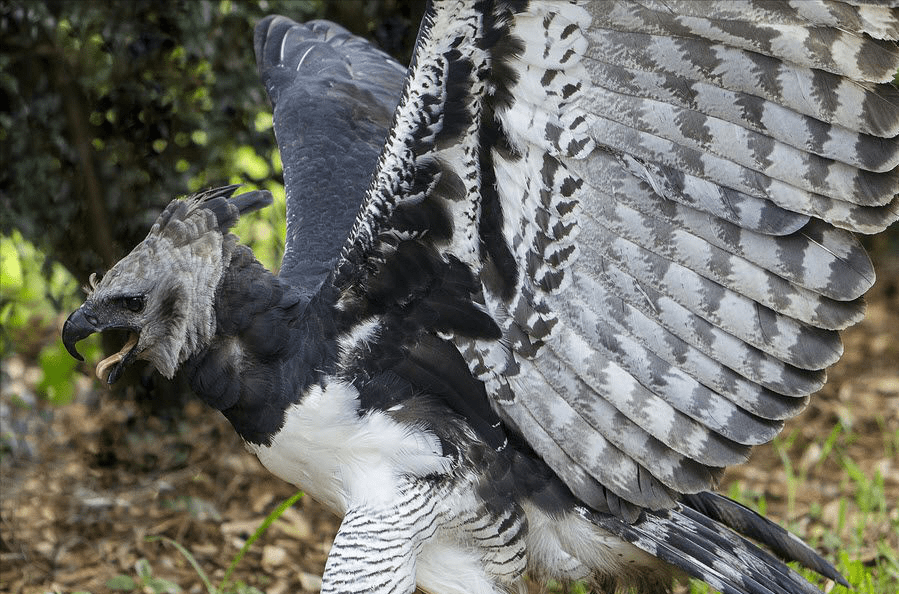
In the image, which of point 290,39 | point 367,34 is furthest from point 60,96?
point 367,34

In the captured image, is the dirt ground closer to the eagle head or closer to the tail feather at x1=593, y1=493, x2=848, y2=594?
the tail feather at x1=593, y1=493, x2=848, y2=594

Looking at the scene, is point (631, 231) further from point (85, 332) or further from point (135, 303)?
point (85, 332)

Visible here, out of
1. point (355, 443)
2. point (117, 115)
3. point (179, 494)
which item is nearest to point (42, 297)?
point (117, 115)

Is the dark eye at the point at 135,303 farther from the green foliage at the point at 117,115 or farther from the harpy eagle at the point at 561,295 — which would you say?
the green foliage at the point at 117,115

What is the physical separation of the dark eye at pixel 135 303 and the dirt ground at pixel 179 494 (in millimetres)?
1454

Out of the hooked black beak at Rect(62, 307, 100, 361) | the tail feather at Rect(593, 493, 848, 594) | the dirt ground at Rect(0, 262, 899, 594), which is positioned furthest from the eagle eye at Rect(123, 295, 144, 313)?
the tail feather at Rect(593, 493, 848, 594)

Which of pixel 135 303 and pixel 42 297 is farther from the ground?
pixel 135 303

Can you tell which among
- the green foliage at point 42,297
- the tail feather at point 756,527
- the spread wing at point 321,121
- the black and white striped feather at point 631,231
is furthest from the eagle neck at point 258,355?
the green foliage at point 42,297

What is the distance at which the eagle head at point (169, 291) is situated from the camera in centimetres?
351

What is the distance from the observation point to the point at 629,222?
120 inches

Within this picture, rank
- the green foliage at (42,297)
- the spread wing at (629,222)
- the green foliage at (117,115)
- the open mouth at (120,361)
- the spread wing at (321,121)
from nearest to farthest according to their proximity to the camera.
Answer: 1. the spread wing at (629,222)
2. the open mouth at (120,361)
3. the spread wing at (321,121)
4. the green foliage at (117,115)
5. the green foliage at (42,297)

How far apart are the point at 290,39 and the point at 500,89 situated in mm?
2298

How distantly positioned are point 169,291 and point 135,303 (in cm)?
11

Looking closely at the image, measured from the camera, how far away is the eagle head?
3.51 meters
